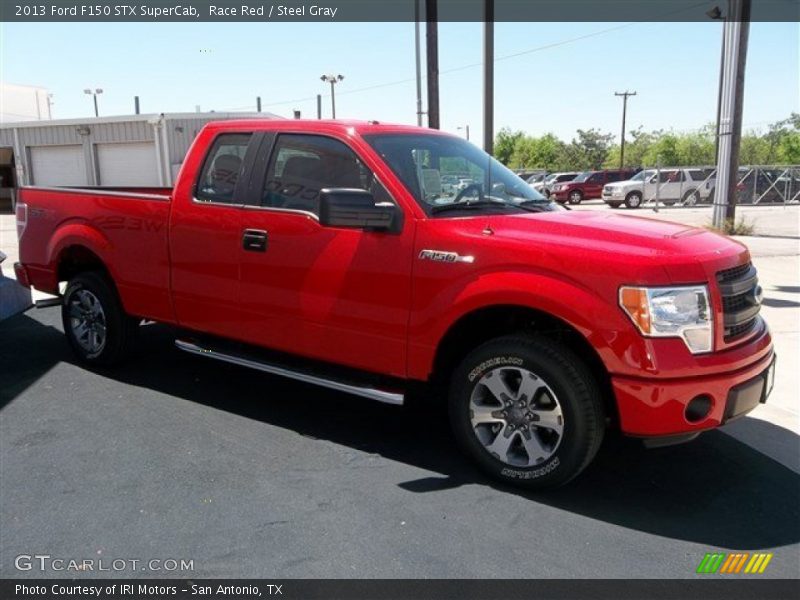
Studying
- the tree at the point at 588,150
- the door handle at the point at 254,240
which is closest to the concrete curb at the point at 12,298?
the door handle at the point at 254,240

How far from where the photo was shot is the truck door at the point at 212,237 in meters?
4.54

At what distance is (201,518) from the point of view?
132 inches

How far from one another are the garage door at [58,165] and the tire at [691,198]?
2758cm

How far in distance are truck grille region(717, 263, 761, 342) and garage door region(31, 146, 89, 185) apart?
31405mm

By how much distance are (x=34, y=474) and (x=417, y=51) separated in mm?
17794

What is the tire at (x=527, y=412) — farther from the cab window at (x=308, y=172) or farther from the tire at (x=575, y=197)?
the tire at (x=575, y=197)

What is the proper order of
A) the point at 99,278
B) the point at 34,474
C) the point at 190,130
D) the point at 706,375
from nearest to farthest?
the point at 706,375
the point at 34,474
the point at 99,278
the point at 190,130

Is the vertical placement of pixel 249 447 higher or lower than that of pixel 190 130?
lower

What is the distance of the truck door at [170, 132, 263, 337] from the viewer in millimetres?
4543

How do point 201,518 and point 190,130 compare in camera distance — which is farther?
point 190,130

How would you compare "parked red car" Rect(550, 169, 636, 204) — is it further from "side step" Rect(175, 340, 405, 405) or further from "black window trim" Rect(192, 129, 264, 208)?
"side step" Rect(175, 340, 405, 405)

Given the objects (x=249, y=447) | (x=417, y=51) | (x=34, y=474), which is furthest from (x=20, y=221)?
(x=417, y=51)

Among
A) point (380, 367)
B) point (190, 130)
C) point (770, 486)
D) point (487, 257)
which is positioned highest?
point (190, 130)

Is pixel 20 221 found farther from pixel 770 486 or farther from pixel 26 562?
pixel 770 486
